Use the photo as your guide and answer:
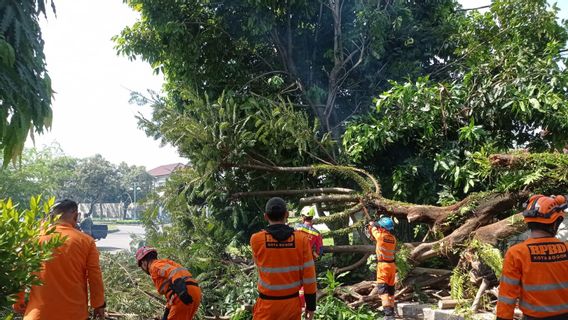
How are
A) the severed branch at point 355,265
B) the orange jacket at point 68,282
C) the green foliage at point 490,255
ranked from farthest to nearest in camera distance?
the severed branch at point 355,265 → the green foliage at point 490,255 → the orange jacket at point 68,282

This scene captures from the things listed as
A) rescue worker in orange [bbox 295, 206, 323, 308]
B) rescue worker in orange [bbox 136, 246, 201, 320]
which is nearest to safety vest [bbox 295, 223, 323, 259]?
rescue worker in orange [bbox 295, 206, 323, 308]

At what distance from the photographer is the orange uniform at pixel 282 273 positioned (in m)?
3.63

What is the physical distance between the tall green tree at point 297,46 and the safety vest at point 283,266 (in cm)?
589

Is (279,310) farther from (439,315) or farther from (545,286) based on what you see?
(439,315)

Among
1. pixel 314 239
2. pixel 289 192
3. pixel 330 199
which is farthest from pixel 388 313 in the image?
pixel 289 192

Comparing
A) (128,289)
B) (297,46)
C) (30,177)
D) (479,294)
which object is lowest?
(479,294)

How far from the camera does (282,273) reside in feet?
12.0

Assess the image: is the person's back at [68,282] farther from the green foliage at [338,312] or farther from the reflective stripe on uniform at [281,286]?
the green foliage at [338,312]

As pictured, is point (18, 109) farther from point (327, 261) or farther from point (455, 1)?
point (455, 1)

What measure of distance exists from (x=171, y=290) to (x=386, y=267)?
3637 millimetres

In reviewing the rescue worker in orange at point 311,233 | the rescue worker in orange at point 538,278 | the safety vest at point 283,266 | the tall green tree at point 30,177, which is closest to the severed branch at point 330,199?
the rescue worker in orange at point 311,233

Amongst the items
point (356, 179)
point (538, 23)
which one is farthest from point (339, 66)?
point (538, 23)

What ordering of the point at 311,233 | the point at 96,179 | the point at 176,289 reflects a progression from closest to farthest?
the point at 176,289 → the point at 311,233 → the point at 96,179

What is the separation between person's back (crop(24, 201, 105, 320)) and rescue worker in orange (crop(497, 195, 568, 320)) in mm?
2948
